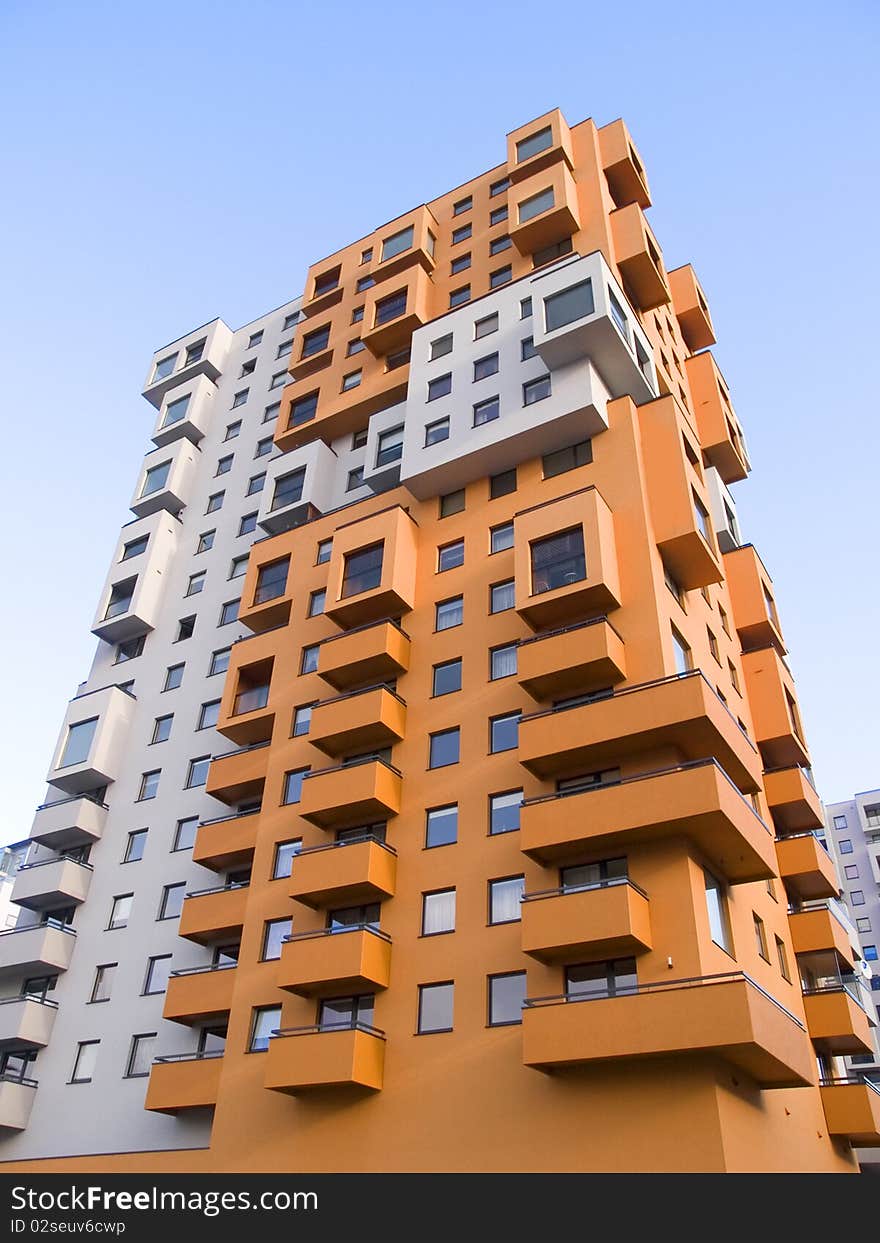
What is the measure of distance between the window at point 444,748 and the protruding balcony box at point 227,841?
24.1 feet

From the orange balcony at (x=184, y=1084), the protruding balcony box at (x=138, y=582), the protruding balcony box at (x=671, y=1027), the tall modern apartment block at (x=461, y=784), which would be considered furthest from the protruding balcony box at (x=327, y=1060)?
the protruding balcony box at (x=138, y=582)

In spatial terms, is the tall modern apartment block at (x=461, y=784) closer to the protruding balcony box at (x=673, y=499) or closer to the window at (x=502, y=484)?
the protruding balcony box at (x=673, y=499)

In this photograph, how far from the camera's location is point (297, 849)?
33188 mm

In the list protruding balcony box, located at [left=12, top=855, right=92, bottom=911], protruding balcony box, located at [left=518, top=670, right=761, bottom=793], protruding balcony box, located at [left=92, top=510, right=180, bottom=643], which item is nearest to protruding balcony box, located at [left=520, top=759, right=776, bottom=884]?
protruding balcony box, located at [left=518, top=670, right=761, bottom=793]

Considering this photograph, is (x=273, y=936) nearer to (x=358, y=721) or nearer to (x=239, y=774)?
(x=239, y=774)

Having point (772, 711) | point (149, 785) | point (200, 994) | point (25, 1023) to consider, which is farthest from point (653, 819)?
point (25, 1023)

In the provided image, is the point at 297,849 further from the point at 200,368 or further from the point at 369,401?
the point at 200,368

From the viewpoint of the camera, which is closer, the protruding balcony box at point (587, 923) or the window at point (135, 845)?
the protruding balcony box at point (587, 923)

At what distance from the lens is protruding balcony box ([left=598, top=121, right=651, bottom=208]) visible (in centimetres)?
4644

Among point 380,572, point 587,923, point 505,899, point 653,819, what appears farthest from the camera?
point 380,572

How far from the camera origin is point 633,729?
26.8 m

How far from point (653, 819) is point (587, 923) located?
3140 millimetres

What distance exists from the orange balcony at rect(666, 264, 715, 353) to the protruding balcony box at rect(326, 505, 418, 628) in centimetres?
2354

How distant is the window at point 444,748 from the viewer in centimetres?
3142
